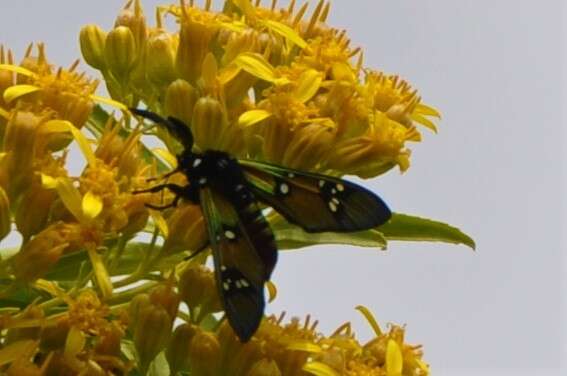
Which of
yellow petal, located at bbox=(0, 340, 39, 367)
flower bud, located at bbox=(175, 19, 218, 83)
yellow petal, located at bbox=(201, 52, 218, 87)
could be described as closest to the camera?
yellow petal, located at bbox=(0, 340, 39, 367)

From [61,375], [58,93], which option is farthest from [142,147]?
[61,375]

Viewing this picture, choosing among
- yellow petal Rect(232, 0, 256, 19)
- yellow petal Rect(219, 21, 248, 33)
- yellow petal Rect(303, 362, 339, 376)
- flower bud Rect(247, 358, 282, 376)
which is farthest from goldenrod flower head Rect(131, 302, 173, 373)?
yellow petal Rect(232, 0, 256, 19)

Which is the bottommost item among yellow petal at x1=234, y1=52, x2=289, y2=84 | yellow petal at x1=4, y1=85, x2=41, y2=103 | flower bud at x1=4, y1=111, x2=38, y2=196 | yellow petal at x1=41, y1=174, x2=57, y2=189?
yellow petal at x1=41, y1=174, x2=57, y2=189

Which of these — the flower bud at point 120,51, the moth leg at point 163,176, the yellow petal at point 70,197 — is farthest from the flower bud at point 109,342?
the flower bud at point 120,51

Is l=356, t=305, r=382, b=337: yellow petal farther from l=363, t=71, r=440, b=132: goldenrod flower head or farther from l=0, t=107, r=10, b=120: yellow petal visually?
l=0, t=107, r=10, b=120: yellow petal

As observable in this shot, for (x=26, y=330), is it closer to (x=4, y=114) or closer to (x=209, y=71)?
(x=4, y=114)

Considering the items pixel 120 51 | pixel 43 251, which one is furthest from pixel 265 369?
pixel 120 51
